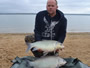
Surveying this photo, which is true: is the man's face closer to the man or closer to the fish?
the man

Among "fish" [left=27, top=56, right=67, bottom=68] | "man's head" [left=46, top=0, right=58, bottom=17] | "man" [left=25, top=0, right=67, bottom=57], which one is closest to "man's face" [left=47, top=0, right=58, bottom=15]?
"man's head" [left=46, top=0, right=58, bottom=17]

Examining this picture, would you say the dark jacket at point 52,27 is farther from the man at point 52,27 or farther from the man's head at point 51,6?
the man's head at point 51,6

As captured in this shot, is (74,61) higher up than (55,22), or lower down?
lower down

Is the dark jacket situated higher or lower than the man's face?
lower

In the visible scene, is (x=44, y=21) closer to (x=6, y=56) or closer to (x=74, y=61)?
(x=74, y=61)

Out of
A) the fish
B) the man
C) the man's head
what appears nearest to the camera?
the fish

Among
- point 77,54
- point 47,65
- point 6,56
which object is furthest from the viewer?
point 77,54

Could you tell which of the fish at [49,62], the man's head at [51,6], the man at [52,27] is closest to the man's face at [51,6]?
the man's head at [51,6]

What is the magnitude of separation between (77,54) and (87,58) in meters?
0.82

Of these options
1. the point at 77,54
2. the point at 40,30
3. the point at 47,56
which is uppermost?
the point at 40,30

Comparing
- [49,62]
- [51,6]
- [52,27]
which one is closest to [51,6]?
[51,6]

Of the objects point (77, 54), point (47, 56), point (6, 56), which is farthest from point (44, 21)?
point (77, 54)

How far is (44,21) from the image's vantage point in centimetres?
489

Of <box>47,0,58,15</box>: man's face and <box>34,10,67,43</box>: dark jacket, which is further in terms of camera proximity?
<box>34,10,67,43</box>: dark jacket
